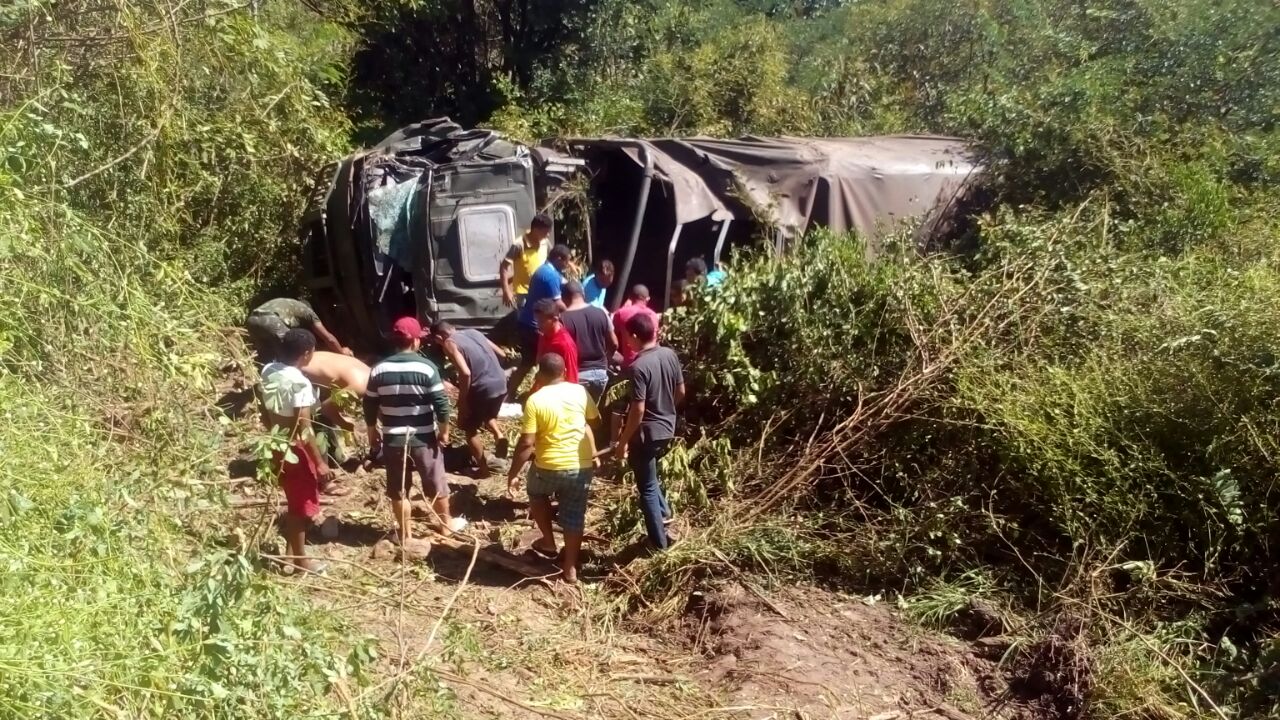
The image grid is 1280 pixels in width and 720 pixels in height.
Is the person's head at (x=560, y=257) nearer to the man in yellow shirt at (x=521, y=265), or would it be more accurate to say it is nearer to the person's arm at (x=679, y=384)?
the man in yellow shirt at (x=521, y=265)

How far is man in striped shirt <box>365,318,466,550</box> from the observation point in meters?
6.27

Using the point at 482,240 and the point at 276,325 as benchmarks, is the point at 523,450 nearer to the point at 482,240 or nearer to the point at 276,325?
the point at 276,325

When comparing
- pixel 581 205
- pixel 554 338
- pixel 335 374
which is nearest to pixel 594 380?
pixel 554 338

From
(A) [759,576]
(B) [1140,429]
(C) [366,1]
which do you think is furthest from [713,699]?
(C) [366,1]

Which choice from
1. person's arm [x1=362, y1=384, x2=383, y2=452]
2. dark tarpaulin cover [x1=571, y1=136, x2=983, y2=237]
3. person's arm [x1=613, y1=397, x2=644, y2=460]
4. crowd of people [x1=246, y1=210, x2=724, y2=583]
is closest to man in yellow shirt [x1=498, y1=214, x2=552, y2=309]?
crowd of people [x1=246, y1=210, x2=724, y2=583]

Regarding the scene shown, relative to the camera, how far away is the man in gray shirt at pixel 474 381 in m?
7.42

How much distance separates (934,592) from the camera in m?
5.81

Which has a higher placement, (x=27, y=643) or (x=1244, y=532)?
(x=27, y=643)

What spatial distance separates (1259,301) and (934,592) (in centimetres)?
223

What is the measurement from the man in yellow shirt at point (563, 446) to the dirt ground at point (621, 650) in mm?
390

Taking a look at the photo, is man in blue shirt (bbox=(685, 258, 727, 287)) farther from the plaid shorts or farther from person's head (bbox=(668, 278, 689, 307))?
the plaid shorts

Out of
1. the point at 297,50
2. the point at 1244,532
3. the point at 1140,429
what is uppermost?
the point at 297,50

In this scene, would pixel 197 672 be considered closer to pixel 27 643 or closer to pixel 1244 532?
pixel 27 643

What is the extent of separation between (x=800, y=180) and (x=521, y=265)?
2766mm
